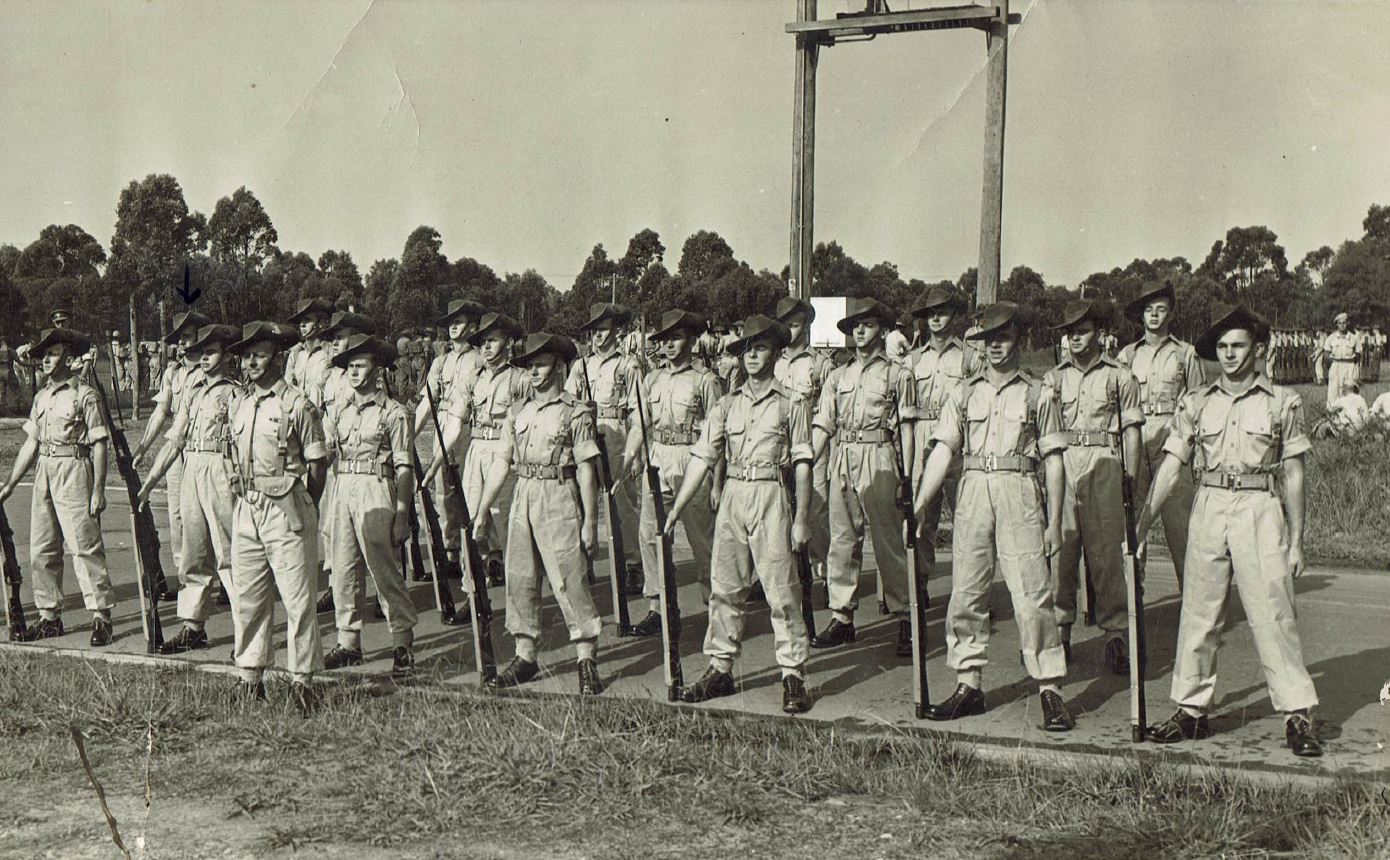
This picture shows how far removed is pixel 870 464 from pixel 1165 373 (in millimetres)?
2224

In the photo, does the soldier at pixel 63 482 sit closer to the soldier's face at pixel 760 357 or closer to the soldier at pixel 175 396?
the soldier at pixel 175 396

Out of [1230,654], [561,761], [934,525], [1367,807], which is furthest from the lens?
[934,525]

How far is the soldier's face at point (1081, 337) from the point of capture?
28.9 ft

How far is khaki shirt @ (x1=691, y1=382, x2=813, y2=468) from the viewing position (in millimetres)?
7602

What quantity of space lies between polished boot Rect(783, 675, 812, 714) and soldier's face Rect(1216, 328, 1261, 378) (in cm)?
276

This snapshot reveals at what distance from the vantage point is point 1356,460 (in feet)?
48.5

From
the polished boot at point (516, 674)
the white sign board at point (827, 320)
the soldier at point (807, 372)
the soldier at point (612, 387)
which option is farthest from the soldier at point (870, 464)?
the white sign board at point (827, 320)

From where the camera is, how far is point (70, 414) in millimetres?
9461

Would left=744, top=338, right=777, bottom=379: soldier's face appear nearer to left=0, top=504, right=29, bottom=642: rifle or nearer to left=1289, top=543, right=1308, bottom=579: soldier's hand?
left=1289, top=543, right=1308, bottom=579: soldier's hand

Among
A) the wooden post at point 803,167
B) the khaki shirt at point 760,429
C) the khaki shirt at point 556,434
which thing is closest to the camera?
the khaki shirt at point 760,429

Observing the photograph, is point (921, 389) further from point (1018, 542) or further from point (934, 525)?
point (1018, 542)

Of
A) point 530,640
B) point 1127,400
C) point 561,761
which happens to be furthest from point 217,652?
point 1127,400

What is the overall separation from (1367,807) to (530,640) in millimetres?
4557

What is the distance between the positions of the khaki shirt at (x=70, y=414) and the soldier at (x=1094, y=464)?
6.54 metres
